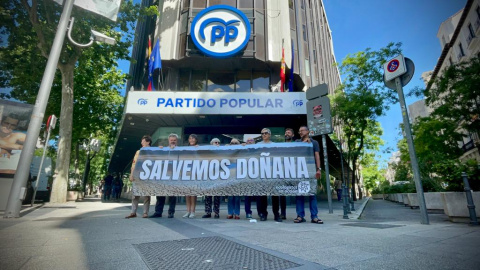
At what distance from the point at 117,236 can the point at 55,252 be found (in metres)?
0.99

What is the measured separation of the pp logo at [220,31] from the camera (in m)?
14.2

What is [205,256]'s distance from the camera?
230 centimetres

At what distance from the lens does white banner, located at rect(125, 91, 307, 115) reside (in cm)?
1214

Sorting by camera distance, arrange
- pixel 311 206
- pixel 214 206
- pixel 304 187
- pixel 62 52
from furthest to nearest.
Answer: pixel 62 52
pixel 214 206
pixel 304 187
pixel 311 206

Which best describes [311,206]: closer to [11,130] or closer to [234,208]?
[234,208]

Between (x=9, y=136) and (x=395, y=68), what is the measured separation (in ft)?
35.3

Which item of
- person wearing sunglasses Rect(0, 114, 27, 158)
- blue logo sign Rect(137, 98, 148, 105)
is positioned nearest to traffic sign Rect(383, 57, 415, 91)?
person wearing sunglasses Rect(0, 114, 27, 158)

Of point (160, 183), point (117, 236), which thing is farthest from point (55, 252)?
point (160, 183)

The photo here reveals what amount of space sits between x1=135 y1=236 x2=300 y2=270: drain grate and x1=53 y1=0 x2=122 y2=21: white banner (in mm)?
7367

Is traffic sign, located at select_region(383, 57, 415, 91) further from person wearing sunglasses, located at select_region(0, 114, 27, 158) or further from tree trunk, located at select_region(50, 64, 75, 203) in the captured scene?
tree trunk, located at select_region(50, 64, 75, 203)

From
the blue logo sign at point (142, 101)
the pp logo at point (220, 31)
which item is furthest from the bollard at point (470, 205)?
the blue logo sign at point (142, 101)

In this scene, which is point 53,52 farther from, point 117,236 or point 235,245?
point 235,245

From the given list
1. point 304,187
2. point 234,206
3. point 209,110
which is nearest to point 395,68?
point 304,187

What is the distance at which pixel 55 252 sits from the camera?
8.02 feet
